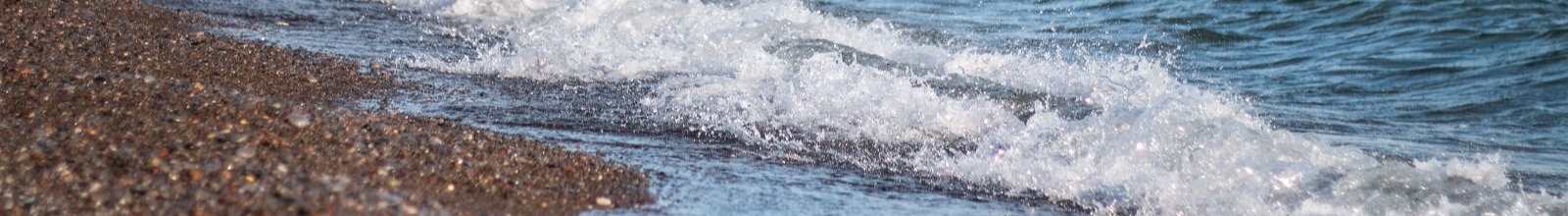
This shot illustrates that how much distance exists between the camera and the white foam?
20.2 feet

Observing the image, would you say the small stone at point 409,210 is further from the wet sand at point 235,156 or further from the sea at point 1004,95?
the sea at point 1004,95

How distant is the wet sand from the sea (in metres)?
0.40

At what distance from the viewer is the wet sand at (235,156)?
4.63 m

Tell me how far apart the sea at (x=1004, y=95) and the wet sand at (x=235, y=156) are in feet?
1.31

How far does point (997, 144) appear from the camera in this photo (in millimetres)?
6906

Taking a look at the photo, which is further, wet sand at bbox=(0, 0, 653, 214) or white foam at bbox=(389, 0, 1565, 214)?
white foam at bbox=(389, 0, 1565, 214)

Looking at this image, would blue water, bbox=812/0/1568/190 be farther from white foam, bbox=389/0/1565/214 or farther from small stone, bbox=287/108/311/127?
small stone, bbox=287/108/311/127

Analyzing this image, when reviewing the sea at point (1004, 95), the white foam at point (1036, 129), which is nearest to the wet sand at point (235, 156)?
the sea at point (1004, 95)

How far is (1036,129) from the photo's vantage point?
7145 mm

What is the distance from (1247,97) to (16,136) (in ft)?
23.8

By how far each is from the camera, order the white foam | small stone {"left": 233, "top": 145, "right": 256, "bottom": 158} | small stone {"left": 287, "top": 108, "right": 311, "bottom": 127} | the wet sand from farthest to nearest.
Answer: the white foam, small stone {"left": 287, "top": 108, "right": 311, "bottom": 127}, small stone {"left": 233, "top": 145, "right": 256, "bottom": 158}, the wet sand

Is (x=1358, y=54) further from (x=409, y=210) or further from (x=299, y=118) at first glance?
(x=409, y=210)

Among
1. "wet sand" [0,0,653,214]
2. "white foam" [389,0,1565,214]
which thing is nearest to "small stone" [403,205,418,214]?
"wet sand" [0,0,653,214]

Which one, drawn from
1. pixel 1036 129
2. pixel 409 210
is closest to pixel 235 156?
pixel 409 210
